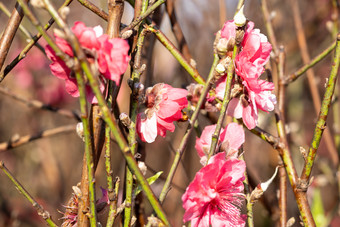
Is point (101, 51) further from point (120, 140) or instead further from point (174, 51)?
point (174, 51)

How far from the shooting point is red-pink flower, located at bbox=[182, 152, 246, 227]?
0.75 metres

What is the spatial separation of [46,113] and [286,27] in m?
2.17

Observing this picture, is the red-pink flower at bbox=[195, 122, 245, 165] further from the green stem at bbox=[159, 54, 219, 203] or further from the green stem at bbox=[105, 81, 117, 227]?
the green stem at bbox=[105, 81, 117, 227]

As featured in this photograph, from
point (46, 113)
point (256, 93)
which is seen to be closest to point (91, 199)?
point (256, 93)

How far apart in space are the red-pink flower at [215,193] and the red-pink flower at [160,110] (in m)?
0.12

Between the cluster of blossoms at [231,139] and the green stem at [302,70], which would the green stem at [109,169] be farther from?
the green stem at [302,70]

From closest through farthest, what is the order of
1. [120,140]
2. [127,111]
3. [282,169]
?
[120,140], [282,169], [127,111]

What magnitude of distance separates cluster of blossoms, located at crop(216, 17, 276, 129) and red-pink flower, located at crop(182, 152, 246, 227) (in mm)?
115

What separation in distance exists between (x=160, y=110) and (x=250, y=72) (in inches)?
7.7

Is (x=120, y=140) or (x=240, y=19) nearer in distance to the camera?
(x=120, y=140)

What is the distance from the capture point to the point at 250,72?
80 cm

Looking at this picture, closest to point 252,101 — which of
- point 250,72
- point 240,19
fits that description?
point 250,72

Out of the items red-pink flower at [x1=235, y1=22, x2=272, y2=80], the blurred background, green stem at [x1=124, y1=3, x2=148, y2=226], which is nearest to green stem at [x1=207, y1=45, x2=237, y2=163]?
red-pink flower at [x1=235, y1=22, x2=272, y2=80]

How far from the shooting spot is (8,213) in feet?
8.40
